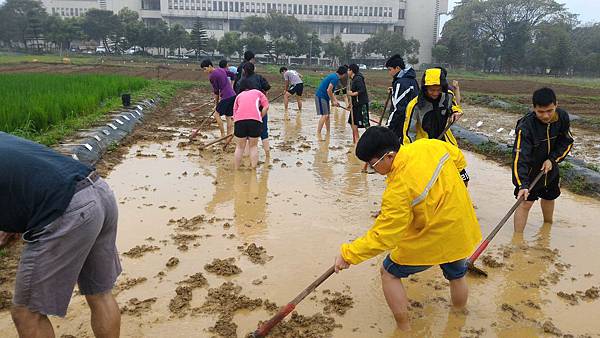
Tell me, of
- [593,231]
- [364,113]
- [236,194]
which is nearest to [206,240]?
[236,194]

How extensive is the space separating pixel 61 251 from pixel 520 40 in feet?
187

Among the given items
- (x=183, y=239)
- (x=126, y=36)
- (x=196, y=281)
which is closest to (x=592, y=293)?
(x=196, y=281)

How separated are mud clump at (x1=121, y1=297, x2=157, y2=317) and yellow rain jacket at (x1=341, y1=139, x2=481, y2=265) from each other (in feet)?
4.82

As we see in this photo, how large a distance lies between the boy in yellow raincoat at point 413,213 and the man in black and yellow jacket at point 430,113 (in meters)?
1.71

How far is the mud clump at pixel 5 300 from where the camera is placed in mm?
2984

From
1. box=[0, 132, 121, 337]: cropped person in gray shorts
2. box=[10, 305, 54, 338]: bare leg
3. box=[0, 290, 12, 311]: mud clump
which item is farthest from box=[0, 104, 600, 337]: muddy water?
box=[0, 132, 121, 337]: cropped person in gray shorts

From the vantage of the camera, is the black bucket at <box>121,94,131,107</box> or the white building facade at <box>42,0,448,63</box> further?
the white building facade at <box>42,0,448,63</box>

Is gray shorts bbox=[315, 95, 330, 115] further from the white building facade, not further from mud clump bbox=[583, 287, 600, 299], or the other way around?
the white building facade

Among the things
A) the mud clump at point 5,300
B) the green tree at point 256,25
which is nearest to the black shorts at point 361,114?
the mud clump at point 5,300

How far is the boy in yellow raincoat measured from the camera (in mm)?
2320

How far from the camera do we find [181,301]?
3.13 metres

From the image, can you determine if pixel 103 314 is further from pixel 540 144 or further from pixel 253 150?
pixel 253 150

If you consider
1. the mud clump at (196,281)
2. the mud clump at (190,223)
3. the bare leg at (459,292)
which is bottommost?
the mud clump at (196,281)

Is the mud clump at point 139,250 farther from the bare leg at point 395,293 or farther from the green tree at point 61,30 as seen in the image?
the green tree at point 61,30
